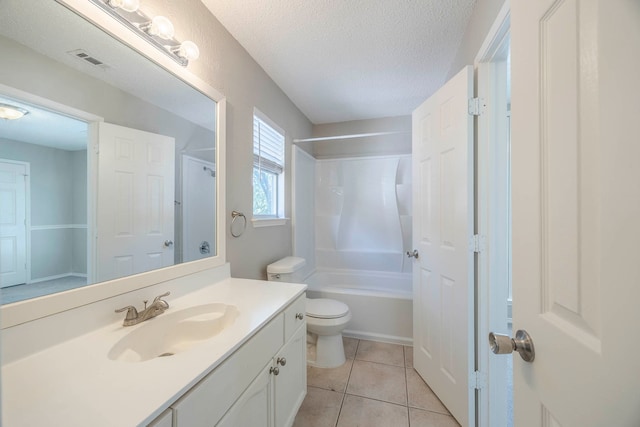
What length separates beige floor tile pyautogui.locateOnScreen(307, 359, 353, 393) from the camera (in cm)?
167

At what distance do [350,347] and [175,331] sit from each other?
→ 5.30ft

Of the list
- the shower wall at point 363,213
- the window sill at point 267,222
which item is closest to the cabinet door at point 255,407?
the window sill at point 267,222

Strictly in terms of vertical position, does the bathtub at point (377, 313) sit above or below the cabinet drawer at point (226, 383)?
below

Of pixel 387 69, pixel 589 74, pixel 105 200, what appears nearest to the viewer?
pixel 589 74

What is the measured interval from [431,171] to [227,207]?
1346 mm

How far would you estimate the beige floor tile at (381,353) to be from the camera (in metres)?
1.96

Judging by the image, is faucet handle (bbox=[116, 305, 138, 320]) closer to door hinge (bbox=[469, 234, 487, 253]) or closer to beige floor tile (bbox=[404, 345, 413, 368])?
door hinge (bbox=[469, 234, 487, 253])

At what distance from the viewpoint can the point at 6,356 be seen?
64 centimetres

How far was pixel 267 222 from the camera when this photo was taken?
198 centimetres

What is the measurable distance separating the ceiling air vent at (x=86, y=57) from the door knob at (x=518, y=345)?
5.08 feet

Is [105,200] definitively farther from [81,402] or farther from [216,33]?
[216,33]

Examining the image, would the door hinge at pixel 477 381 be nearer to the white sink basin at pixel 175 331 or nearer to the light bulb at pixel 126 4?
the white sink basin at pixel 175 331

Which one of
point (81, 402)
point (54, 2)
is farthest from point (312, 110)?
point (81, 402)

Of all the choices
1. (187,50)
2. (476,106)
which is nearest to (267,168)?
(187,50)
